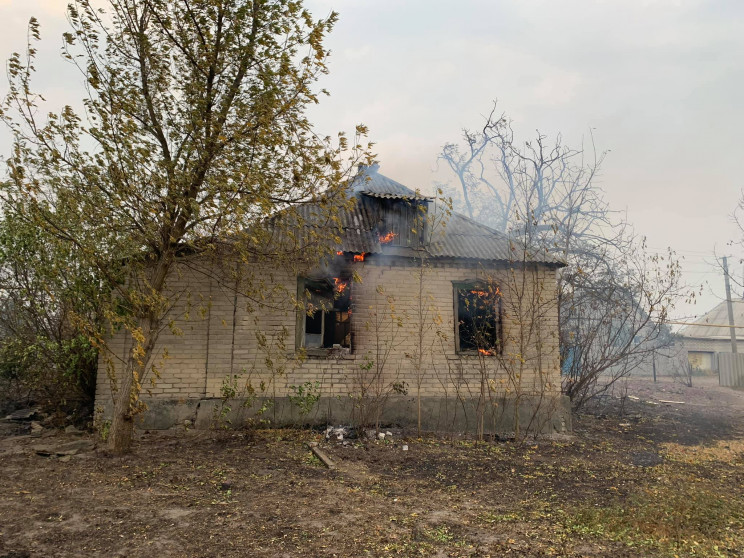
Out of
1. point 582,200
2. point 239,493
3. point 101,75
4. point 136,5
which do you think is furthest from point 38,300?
point 582,200

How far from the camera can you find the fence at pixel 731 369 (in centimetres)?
2097

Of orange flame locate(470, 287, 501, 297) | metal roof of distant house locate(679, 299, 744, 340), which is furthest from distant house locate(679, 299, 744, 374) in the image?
orange flame locate(470, 287, 501, 297)

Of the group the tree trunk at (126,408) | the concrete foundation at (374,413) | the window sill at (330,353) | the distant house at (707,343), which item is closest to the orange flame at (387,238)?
the window sill at (330,353)

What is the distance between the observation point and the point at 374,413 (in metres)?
9.41

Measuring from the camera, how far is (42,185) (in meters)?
6.88

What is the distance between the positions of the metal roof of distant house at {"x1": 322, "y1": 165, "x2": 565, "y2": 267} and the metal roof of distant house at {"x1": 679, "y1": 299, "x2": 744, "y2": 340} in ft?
83.0

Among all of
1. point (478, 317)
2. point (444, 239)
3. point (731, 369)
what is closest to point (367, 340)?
point (478, 317)

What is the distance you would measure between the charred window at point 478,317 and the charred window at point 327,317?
7.38 ft

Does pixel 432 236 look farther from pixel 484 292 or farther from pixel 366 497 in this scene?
pixel 366 497

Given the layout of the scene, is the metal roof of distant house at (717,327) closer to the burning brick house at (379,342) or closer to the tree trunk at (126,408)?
the burning brick house at (379,342)

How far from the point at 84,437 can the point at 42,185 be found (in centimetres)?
425

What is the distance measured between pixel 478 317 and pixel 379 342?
213 centimetres

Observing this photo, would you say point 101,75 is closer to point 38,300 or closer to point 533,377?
point 38,300

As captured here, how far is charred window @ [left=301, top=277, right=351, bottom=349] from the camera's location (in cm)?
982
